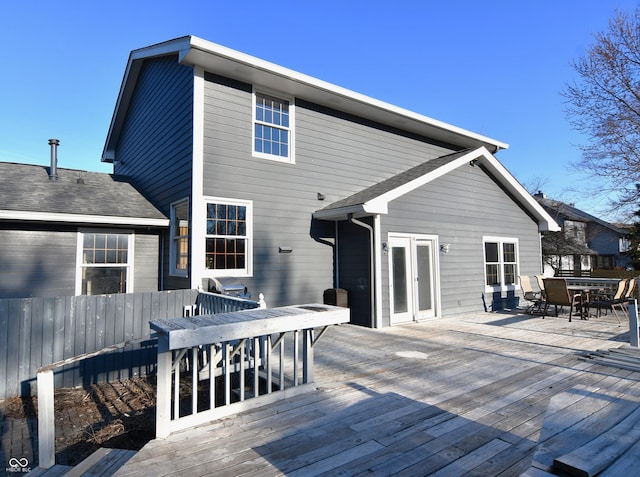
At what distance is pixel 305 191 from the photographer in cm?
809

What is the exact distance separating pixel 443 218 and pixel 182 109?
6.51 m

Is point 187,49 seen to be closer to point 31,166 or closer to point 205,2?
point 205,2

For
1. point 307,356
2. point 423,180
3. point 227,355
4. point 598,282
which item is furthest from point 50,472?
point 598,282

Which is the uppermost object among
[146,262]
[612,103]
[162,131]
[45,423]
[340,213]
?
[612,103]

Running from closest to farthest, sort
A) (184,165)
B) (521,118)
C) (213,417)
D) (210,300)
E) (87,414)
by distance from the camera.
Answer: (213,417)
(87,414)
(210,300)
(184,165)
(521,118)

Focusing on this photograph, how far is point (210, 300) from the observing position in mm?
5254

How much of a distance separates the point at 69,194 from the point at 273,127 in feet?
15.2

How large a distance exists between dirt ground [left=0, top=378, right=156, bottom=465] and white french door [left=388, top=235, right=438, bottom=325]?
4.95 m

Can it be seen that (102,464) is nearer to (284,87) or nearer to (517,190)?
(284,87)

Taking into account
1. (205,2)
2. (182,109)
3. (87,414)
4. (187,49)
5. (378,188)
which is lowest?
(87,414)

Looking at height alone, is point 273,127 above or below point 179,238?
above

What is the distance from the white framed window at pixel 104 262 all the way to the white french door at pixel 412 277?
5813 millimetres

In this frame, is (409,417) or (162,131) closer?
(409,417)

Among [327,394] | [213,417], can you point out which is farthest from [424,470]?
[213,417]
